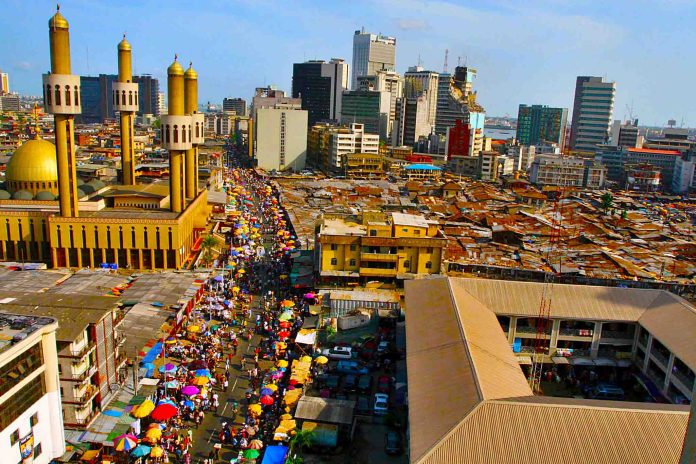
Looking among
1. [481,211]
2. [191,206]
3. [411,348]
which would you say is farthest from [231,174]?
[411,348]

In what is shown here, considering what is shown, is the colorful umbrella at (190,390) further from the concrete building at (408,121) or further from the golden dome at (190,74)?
the concrete building at (408,121)

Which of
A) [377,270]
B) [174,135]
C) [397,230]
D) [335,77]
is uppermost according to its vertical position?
[335,77]

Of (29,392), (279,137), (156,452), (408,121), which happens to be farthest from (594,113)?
(29,392)

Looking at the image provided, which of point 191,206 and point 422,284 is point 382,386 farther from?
point 191,206

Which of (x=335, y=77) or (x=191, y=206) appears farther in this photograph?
(x=335, y=77)

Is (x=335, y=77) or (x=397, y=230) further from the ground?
(x=335, y=77)

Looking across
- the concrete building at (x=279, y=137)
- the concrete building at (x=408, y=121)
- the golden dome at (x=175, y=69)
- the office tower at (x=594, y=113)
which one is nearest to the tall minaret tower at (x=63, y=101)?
the golden dome at (x=175, y=69)

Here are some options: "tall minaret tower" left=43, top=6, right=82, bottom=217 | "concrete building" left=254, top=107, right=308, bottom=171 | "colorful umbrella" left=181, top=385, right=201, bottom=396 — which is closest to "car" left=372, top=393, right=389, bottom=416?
"colorful umbrella" left=181, top=385, right=201, bottom=396
